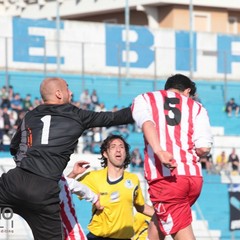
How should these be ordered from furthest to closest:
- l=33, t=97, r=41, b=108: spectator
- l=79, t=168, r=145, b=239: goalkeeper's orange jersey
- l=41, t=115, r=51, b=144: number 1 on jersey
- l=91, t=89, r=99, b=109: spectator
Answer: l=91, t=89, r=99, b=109: spectator < l=33, t=97, r=41, b=108: spectator < l=79, t=168, r=145, b=239: goalkeeper's orange jersey < l=41, t=115, r=51, b=144: number 1 on jersey

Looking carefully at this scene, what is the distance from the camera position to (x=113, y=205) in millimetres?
9555

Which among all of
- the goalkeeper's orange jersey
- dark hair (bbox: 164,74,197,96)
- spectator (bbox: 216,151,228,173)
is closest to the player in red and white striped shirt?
dark hair (bbox: 164,74,197,96)

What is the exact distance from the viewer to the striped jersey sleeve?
7660mm

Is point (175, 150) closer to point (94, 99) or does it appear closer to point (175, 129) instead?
point (175, 129)

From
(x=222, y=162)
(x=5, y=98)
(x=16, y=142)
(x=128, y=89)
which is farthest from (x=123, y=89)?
(x=16, y=142)

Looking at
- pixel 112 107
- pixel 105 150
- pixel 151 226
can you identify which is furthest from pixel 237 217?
pixel 112 107

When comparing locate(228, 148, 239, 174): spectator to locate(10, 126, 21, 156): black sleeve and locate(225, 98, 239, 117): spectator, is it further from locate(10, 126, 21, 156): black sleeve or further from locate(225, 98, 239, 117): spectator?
locate(10, 126, 21, 156): black sleeve

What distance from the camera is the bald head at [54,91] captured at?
301 inches

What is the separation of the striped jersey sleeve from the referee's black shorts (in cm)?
85

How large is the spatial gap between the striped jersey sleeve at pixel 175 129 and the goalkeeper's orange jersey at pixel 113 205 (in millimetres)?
1834

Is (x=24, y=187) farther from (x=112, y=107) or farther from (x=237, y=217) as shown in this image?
(x=112, y=107)

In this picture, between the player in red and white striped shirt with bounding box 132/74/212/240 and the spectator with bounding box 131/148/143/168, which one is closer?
the player in red and white striped shirt with bounding box 132/74/212/240

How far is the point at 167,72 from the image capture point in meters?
30.6

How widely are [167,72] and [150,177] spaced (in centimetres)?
2299
